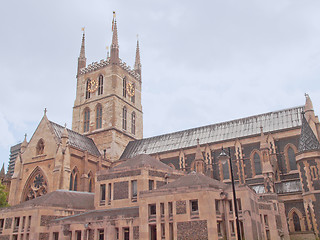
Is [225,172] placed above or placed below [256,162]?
below

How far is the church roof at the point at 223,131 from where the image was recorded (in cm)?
4731

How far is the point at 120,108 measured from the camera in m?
63.3

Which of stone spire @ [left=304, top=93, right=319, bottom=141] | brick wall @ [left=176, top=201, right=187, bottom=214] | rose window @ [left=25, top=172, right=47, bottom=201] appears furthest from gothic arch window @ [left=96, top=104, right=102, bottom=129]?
brick wall @ [left=176, top=201, right=187, bottom=214]

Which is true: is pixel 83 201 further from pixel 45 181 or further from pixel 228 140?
pixel 228 140

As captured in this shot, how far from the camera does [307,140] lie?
38781 mm

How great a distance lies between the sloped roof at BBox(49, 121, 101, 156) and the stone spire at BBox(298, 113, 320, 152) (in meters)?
31.7

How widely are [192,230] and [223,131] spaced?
27363 mm

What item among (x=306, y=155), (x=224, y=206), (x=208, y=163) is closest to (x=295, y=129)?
(x=306, y=155)

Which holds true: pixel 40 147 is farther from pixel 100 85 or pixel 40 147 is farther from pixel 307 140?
pixel 307 140

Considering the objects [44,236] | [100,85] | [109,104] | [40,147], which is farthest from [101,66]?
[44,236]

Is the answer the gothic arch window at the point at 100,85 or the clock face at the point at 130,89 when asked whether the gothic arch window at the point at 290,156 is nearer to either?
the clock face at the point at 130,89

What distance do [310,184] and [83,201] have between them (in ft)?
86.8

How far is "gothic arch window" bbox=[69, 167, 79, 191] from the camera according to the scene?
46.2m

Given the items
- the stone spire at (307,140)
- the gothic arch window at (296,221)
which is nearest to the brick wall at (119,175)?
the gothic arch window at (296,221)
